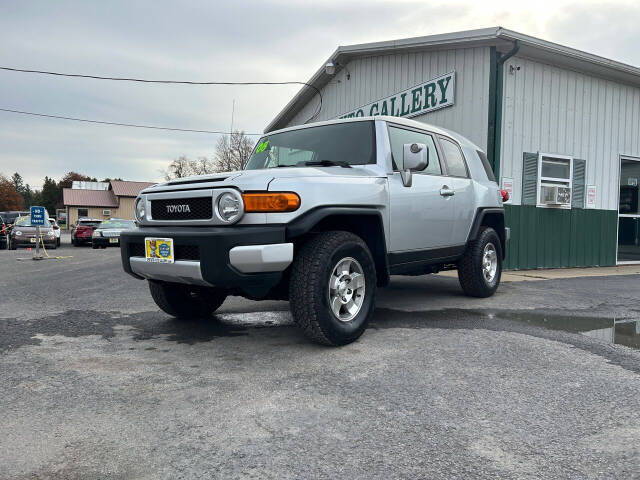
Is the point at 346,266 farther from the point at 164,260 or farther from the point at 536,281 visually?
the point at 536,281

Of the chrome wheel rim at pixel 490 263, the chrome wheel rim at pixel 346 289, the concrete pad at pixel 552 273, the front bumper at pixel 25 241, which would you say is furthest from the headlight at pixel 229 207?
the front bumper at pixel 25 241

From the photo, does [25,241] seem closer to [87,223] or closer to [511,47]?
[87,223]

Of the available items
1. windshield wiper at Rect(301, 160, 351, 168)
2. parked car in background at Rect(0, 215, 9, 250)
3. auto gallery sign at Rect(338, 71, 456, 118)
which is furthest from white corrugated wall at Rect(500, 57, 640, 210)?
parked car in background at Rect(0, 215, 9, 250)

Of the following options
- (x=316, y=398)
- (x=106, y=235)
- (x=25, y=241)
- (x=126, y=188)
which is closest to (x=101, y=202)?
(x=126, y=188)

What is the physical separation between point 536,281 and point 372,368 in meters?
5.72

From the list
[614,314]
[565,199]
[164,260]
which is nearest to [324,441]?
[164,260]

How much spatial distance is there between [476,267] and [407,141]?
1927mm

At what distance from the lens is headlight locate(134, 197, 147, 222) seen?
4160 mm

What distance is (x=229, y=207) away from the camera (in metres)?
3.44

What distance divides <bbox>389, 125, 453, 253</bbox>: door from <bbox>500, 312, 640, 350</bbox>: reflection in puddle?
114 cm

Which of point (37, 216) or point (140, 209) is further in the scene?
point (37, 216)

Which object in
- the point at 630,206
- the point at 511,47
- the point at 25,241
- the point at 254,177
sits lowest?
the point at 25,241

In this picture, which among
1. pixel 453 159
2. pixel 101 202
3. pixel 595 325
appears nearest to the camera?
pixel 595 325

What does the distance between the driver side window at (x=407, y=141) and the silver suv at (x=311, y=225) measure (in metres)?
0.01
